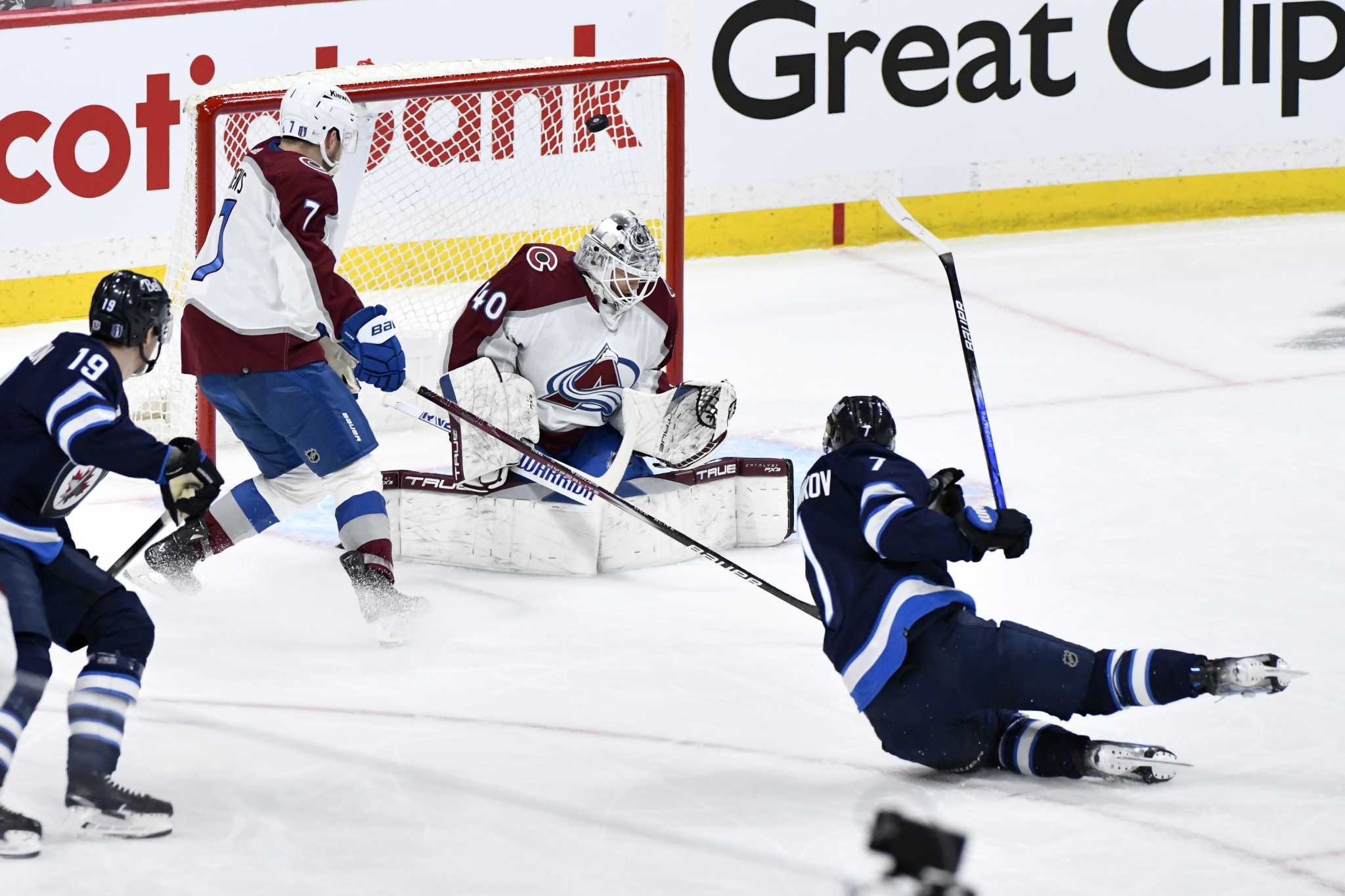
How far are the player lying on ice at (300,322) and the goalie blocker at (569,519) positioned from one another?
14.8 inches

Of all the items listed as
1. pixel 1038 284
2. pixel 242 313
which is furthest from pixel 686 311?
pixel 242 313

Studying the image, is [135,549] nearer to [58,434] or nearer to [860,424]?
[58,434]

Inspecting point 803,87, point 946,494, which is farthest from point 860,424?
point 803,87

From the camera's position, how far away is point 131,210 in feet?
22.2

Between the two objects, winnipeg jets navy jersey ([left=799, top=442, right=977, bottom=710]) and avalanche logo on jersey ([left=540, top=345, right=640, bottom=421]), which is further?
avalanche logo on jersey ([left=540, top=345, right=640, bottom=421])

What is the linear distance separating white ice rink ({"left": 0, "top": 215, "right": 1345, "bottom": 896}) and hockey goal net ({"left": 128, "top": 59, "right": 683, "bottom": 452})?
0.41 metres

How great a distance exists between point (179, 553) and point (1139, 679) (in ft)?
6.81

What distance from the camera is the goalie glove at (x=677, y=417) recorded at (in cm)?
482

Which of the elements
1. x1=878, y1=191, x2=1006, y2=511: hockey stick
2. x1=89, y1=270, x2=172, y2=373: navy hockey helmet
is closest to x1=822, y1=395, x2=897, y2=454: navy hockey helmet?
x1=878, y1=191, x2=1006, y2=511: hockey stick

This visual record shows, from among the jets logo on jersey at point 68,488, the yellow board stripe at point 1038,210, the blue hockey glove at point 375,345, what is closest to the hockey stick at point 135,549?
the blue hockey glove at point 375,345

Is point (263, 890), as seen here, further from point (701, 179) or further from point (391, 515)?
point (701, 179)

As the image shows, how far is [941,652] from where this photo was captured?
3404 millimetres

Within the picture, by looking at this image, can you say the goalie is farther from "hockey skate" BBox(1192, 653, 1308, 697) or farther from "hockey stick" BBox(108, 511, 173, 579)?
"hockey skate" BBox(1192, 653, 1308, 697)

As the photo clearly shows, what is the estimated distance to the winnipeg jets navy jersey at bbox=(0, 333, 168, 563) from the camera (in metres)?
3.19
